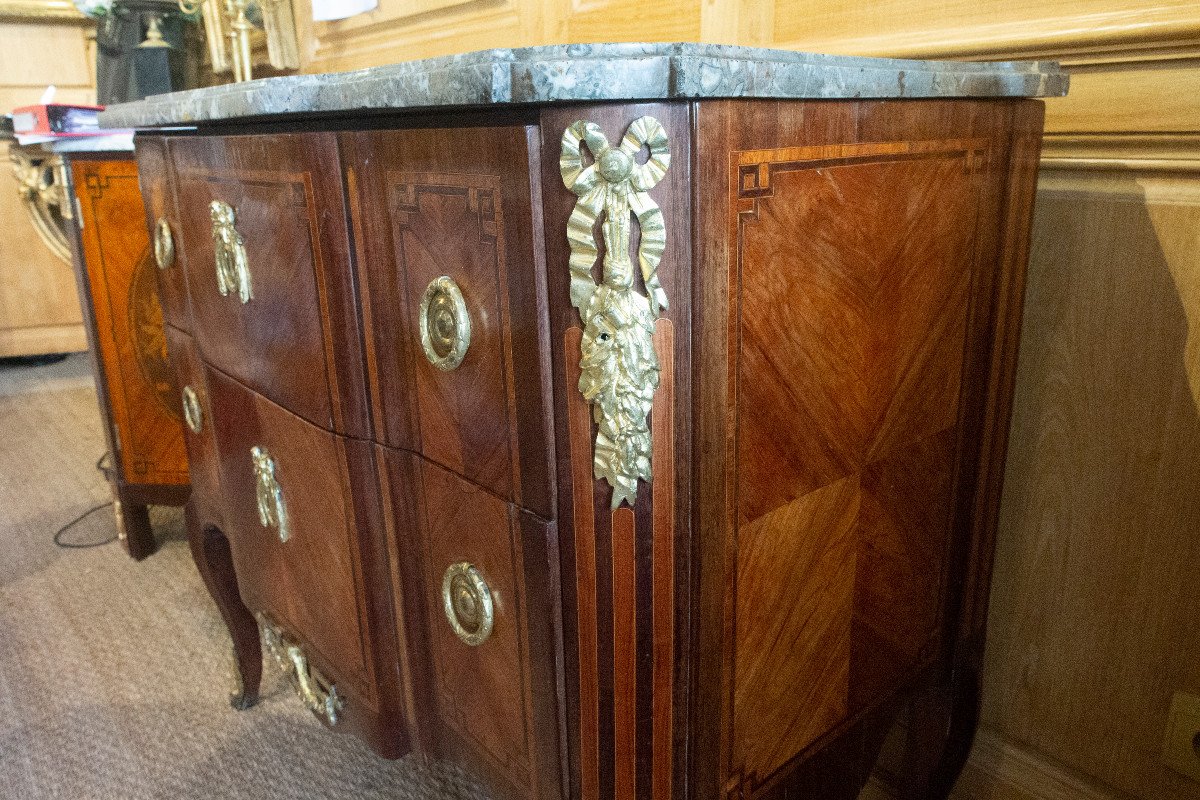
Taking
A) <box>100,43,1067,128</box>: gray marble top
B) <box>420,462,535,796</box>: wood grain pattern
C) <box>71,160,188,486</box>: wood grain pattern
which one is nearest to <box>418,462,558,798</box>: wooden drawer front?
<box>420,462,535,796</box>: wood grain pattern

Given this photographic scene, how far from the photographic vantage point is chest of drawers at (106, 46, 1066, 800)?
0.44m

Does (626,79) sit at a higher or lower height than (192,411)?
higher

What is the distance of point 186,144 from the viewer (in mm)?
778

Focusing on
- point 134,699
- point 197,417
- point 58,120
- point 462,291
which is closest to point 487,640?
point 462,291

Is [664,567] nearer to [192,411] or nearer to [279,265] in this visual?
[279,265]

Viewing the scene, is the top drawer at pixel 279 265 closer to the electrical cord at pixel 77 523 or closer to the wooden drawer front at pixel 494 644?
the wooden drawer front at pixel 494 644

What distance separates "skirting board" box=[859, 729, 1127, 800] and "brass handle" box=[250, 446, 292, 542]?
2.19ft

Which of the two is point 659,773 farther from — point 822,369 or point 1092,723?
point 1092,723

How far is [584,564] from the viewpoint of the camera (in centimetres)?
49

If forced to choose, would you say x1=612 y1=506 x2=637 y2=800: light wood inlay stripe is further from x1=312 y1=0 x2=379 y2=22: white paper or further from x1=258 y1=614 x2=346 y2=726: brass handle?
x1=312 y1=0 x2=379 y2=22: white paper

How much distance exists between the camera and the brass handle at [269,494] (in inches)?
30.1

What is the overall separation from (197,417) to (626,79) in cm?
71

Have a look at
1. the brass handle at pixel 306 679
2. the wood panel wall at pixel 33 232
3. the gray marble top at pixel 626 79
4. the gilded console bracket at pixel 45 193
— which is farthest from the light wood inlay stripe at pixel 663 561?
the wood panel wall at pixel 33 232

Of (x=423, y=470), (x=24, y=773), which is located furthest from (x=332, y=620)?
(x=24, y=773)
